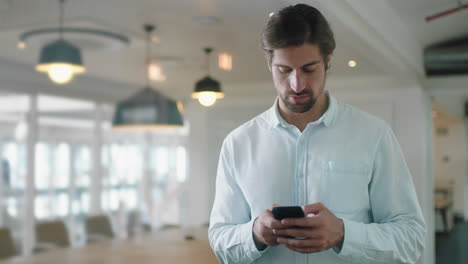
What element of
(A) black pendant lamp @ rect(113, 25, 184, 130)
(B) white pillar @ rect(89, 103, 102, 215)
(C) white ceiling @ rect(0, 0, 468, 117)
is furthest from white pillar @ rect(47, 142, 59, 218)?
(A) black pendant lamp @ rect(113, 25, 184, 130)

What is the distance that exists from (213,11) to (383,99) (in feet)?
11.9

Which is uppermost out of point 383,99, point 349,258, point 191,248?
point 383,99

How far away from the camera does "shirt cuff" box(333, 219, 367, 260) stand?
1.23 m

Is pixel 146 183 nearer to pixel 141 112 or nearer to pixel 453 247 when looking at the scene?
pixel 141 112

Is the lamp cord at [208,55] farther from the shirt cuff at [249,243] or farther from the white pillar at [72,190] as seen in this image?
the shirt cuff at [249,243]

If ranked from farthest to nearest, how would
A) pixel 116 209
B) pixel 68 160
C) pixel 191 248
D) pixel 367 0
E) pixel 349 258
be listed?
1. pixel 116 209
2. pixel 68 160
3. pixel 191 248
4. pixel 367 0
5. pixel 349 258

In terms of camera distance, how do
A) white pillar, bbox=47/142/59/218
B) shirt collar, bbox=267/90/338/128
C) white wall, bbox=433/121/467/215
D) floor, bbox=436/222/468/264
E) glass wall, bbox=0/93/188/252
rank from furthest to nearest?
white wall, bbox=433/121/467/215
floor, bbox=436/222/468/264
white pillar, bbox=47/142/59/218
glass wall, bbox=0/93/188/252
shirt collar, bbox=267/90/338/128

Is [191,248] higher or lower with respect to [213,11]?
lower

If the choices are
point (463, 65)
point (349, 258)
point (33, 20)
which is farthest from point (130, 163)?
point (349, 258)

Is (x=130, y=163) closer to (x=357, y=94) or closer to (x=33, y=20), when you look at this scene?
(x=357, y=94)

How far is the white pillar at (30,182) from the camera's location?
695cm

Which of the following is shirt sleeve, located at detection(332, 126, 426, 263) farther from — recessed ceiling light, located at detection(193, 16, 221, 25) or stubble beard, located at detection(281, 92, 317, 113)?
recessed ceiling light, located at detection(193, 16, 221, 25)

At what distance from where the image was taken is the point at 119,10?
13.7 ft

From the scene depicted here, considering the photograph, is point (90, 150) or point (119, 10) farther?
point (90, 150)
